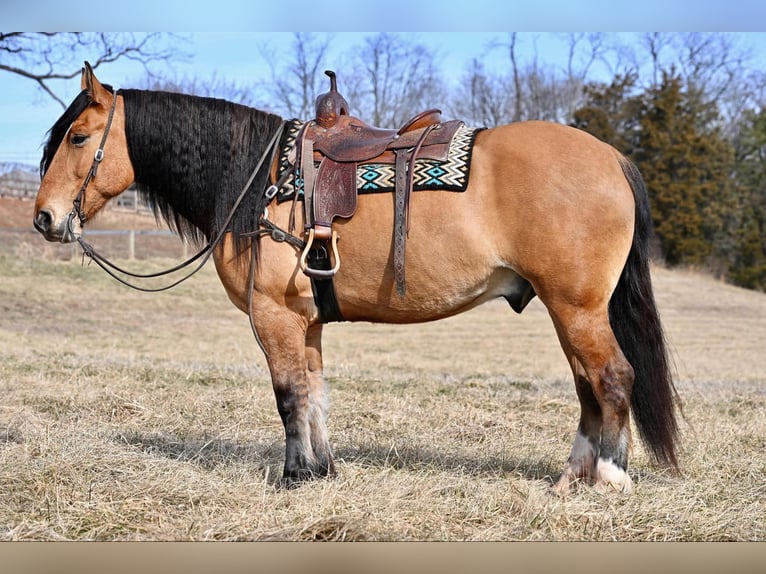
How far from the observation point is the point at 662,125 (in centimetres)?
2591

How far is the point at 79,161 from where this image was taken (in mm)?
3977

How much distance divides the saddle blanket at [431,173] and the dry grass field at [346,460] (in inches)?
59.8

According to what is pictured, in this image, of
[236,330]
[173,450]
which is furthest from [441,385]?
[236,330]

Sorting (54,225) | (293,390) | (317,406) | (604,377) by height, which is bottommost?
(317,406)

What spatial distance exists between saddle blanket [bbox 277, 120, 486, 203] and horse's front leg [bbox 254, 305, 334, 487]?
655 mm

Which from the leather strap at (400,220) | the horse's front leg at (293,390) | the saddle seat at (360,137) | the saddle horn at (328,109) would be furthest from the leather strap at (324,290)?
the saddle horn at (328,109)

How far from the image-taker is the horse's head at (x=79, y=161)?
13.0 feet

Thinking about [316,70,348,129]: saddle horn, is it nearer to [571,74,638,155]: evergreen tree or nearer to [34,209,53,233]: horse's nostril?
[34,209,53,233]: horse's nostril

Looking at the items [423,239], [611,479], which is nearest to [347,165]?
[423,239]

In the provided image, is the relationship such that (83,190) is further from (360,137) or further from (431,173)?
(431,173)

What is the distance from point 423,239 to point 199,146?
4.49ft

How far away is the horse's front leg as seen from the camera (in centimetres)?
391

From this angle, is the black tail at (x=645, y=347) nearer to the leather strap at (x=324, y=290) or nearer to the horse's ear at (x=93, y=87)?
the leather strap at (x=324, y=290)

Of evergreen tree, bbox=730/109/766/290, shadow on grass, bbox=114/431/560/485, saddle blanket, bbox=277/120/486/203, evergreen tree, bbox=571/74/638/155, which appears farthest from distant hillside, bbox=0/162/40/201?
evergreen tree, bbox=730/109/766/290
